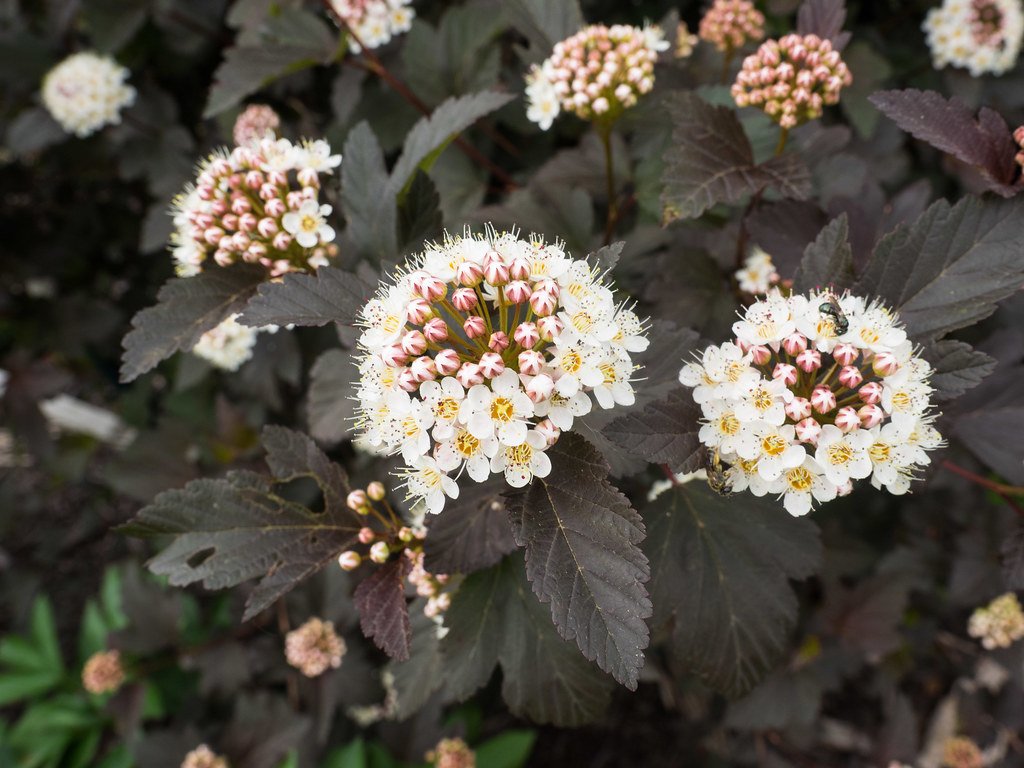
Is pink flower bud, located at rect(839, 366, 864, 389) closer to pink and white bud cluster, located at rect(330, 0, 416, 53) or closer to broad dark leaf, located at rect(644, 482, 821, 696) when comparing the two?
broad dark leaf, located at rect(644, 482, 821, 696)

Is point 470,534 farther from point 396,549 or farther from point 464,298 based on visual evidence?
point 464,298

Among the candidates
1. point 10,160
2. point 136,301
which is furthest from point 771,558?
point 10,160

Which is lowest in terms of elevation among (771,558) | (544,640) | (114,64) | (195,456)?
(195,456)

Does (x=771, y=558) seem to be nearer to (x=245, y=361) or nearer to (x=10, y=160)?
(x=245, y=361)

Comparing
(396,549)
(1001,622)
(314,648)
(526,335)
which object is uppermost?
(526,335)

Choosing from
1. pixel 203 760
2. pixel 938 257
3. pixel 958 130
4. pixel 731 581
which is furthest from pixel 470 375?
pixel 203 760

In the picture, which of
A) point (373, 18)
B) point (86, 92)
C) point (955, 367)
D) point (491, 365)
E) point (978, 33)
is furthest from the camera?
point (86, 92)
